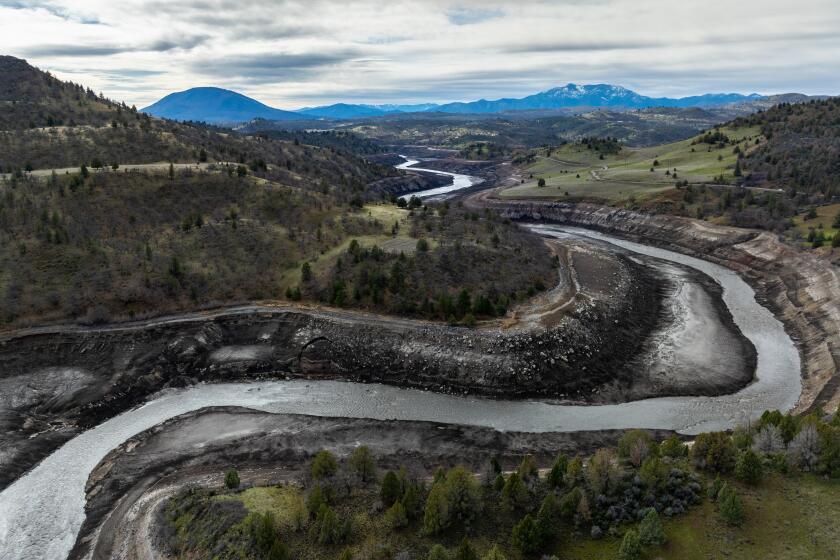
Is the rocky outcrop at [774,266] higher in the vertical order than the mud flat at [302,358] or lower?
higher

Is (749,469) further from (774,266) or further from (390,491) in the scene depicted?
(774,266)

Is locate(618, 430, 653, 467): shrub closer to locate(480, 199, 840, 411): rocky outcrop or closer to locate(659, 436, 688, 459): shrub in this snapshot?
locate(659, 436, 688, 459): shrub

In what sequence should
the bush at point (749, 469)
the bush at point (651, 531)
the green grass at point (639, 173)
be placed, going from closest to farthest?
the bush at point (651, 531) < the bush at point (749, 469) < the green grass at point (639, 173)

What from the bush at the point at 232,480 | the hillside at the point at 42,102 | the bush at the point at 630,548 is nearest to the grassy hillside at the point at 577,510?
the bush at the point at 630,548

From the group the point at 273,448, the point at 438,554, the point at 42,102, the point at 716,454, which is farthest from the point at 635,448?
the point at 42,102

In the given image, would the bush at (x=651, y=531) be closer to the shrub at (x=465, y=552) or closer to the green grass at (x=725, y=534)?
the green grass at (x=725, y=534)

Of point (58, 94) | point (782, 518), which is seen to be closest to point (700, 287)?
point (782, 518)
